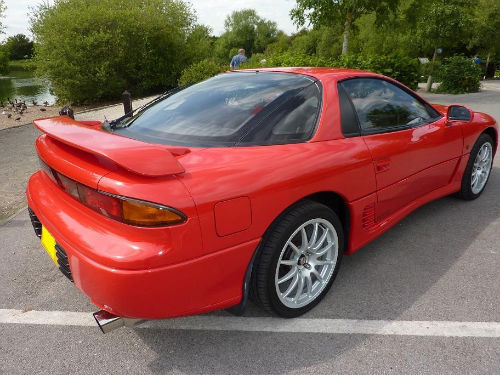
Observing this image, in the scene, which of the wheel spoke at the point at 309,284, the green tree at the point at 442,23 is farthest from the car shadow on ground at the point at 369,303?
the green tree at the point at 442,23

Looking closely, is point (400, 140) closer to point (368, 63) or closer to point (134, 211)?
point (134, 211)

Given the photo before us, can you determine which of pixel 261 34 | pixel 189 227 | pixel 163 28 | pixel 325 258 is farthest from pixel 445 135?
pixel 261 34

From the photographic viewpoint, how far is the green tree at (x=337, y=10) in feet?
40.9

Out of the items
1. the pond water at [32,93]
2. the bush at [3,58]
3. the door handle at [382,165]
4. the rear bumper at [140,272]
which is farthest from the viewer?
the pond water at [32,93]

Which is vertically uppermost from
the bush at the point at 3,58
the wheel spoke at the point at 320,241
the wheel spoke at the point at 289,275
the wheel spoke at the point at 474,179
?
the bush at the point at 3,58

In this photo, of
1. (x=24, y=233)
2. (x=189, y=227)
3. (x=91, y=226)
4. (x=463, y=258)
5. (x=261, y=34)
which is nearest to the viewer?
(x=189, y=227)

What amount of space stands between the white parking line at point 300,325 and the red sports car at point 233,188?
0.12 m

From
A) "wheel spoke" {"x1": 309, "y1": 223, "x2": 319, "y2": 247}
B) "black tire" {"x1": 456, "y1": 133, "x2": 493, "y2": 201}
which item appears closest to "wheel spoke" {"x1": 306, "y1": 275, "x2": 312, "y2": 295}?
"wheel spoke" {"x1": 309, "y1": 223, "x2": 319, "y2": 247}

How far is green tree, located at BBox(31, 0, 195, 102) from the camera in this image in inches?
606

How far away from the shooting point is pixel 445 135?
3.15 meters

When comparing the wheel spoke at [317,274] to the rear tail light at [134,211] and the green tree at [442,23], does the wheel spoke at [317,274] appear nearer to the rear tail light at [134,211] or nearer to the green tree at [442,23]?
the rear tail light at [134,211]

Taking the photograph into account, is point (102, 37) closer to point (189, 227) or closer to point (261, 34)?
point (189, 227)

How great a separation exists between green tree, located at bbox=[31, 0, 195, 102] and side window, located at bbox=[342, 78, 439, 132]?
15339 millimetres

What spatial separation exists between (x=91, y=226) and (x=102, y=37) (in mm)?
16256
